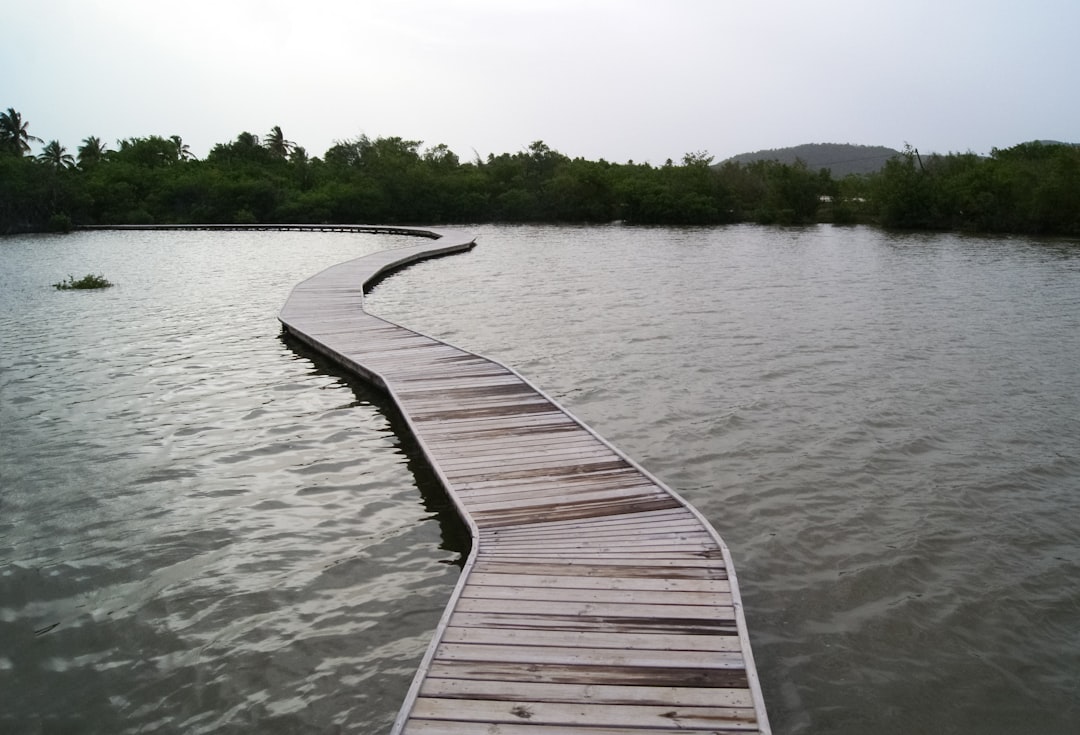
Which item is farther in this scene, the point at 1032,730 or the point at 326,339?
the point at 326,339

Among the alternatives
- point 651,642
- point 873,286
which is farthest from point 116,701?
point 873,286

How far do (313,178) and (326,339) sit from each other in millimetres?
52338

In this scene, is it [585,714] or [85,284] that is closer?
[585,714]

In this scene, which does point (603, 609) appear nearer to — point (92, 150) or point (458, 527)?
point (458, 527)

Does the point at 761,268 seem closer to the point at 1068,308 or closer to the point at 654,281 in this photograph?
the point at 654,281

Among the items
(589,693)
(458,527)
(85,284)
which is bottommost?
(458,527)

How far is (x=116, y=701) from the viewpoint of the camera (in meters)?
3.67

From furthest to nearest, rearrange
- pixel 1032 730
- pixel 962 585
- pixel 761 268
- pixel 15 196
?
pixel 15 196, pixel 761 268, pixel 962 585, pixel 1032 730

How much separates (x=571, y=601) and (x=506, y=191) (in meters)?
50.3

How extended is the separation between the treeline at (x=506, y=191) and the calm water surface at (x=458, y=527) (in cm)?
2609

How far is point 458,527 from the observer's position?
549cm

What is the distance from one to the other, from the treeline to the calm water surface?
2609 centimetres

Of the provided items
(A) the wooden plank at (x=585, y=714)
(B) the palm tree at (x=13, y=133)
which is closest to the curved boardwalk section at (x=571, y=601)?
(A) the wooden plank at (x=585, y=714)

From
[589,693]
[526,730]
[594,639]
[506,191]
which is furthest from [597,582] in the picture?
[506,191]
